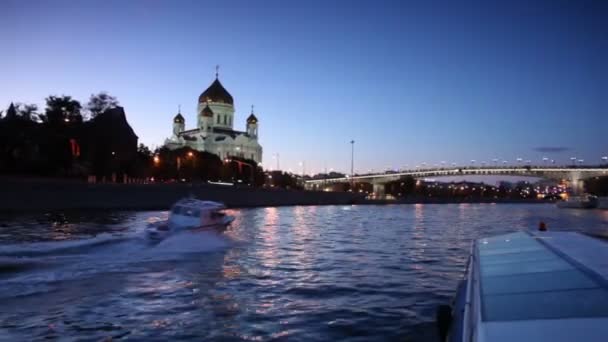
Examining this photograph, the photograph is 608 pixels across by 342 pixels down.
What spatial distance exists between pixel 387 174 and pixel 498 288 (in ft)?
569

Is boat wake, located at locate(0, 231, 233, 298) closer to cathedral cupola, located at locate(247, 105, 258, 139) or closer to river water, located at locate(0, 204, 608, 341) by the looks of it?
river water, located at locate(0, 204, 608, 341)

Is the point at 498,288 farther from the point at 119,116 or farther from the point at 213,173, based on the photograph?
the point at 213,173

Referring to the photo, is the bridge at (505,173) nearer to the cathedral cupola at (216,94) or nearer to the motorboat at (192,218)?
the cathedral cupola at (216,94)

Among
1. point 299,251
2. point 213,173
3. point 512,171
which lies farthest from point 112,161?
point 512,171

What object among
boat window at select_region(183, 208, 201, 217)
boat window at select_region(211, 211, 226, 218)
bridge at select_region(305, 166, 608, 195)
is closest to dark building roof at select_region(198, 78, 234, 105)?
bridge at select_region(305, 166, 608, 195)

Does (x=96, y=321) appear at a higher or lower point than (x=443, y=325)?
lower

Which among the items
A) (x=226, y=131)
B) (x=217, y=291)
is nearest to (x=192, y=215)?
Answer: (x=217, y=291)

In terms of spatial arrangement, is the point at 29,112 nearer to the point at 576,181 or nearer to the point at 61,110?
the point at 61,110

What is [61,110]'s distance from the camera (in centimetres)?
7100

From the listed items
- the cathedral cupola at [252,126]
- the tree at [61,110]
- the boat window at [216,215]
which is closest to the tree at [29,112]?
the tree at [61,110]

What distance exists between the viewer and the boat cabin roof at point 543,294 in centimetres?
412

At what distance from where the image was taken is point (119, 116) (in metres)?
80.4

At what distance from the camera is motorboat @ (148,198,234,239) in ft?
89.5

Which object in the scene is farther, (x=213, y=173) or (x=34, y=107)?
(x=213, y=173)
